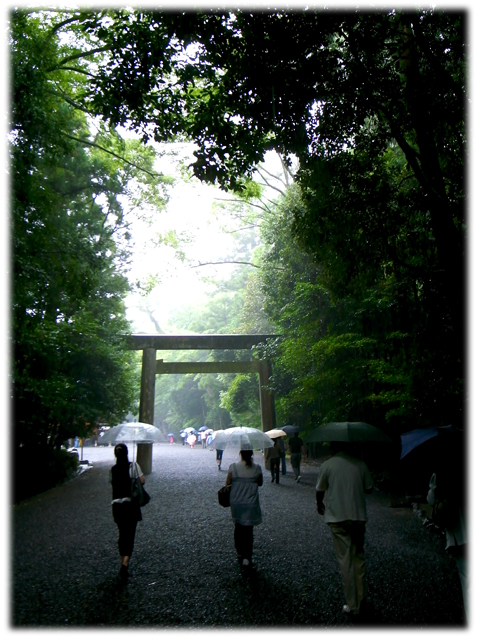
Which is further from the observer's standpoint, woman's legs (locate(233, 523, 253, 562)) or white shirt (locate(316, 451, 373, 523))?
woman's legs (locate(233, 523, 253, 562))

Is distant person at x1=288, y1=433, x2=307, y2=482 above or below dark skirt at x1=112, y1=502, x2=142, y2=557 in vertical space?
below

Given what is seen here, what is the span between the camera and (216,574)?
5.50 meters

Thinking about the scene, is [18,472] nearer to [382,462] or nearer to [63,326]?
[63,326]

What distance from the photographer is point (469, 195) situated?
5.86m

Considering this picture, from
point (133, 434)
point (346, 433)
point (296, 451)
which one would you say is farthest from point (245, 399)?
point (346, 433)

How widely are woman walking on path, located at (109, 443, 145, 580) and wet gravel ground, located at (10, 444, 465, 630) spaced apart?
30cm

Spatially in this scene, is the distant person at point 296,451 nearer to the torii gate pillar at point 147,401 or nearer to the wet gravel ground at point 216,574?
the wet gravel ground at point 216,574

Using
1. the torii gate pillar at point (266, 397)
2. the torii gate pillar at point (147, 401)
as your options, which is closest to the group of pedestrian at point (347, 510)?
the torii gate pillar at point (147, 401)

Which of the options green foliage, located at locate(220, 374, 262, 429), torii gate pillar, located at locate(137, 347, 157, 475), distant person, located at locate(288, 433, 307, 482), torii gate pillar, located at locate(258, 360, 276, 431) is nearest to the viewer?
distant person, located at locate(288, 433, 307, 482)

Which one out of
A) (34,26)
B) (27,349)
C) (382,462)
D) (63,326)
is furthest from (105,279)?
(382,462)

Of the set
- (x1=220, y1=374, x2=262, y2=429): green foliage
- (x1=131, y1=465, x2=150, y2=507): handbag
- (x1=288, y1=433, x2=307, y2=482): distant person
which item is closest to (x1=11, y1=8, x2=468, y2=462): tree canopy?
(x1=131, y1=465, x2=150, y2=507): handbag

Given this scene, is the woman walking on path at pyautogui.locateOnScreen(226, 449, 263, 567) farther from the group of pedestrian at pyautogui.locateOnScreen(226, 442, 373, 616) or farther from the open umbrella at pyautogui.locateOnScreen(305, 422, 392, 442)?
the group of pedestrian at pyautogui.locateOnScreen(226, 442, 373, 616)

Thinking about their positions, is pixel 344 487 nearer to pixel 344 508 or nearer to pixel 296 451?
pixel 344 508

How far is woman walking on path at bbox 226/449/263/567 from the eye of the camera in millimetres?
5574
